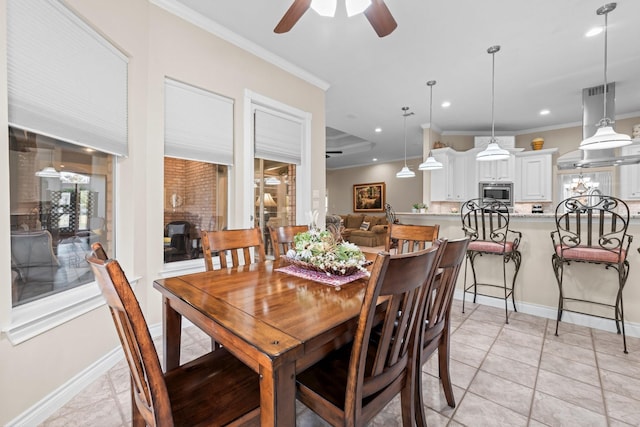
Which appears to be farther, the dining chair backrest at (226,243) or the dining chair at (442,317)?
the dining chair backrest at (226,243)

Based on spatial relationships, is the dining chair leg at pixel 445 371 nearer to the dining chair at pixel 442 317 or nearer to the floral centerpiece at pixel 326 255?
the dining chair at pixel 442 317

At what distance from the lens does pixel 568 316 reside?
2754mm

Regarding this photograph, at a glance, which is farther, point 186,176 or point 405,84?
point 405,84

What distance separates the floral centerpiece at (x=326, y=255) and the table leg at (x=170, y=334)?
2.21ft

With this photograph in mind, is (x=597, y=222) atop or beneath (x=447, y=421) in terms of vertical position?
atop

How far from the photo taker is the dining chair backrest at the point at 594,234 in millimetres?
2305

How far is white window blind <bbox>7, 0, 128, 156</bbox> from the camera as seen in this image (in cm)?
144

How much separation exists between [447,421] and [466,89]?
A: 4164mm

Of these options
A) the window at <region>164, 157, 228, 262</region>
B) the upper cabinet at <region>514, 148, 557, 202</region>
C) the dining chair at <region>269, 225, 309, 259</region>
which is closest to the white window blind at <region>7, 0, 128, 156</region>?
the window at <region>164, 157, 228, 262</region>

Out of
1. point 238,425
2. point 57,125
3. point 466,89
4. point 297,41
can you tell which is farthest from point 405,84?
point 238,425

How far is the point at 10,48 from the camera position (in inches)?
54.9

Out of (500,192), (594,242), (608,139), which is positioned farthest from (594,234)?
(500,192)

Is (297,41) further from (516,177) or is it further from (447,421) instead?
(516,177)

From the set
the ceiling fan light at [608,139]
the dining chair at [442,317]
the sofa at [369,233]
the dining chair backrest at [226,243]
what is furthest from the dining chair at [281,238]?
the sofa at [369,233]
